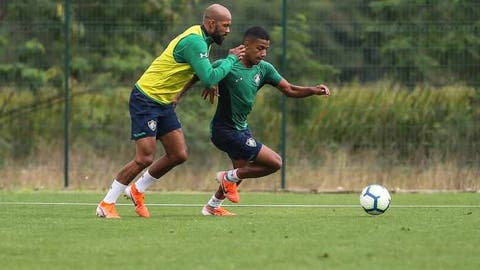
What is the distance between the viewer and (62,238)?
8.97 meters

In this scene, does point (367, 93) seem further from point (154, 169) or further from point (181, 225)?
point (181, 225)

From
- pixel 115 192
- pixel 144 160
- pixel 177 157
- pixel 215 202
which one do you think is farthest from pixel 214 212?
pixel 115 192

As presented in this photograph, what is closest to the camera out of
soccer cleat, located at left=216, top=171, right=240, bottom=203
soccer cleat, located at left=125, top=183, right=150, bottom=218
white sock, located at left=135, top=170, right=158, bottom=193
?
soccer cleat, located at left=125, top=183, right=150, bottom=218

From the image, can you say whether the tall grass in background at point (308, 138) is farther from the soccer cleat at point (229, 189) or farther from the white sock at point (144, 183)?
the white sock at point (144, 183)

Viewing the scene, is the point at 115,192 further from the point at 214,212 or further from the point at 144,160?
the point at 214,212

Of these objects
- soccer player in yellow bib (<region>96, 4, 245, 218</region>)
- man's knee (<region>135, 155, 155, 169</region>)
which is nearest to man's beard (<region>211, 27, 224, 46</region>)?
soccer player in yellow bib (<region>96, 4, 245, 218</region>)

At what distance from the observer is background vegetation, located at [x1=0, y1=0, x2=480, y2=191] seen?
17984 mm

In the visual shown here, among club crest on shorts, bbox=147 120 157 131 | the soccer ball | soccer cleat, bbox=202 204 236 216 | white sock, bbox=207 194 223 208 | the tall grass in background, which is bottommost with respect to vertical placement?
the tall grass in background

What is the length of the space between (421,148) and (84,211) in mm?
7554

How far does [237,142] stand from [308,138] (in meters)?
6.95

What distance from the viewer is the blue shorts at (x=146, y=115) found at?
1114 cm

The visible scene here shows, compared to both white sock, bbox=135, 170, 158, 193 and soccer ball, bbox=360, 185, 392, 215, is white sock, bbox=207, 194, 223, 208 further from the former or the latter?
soccer ball, bbox=360, 185, 392, 215

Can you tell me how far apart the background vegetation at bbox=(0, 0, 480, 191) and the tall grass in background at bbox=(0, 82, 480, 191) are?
0.02 m

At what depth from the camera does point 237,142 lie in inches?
466
